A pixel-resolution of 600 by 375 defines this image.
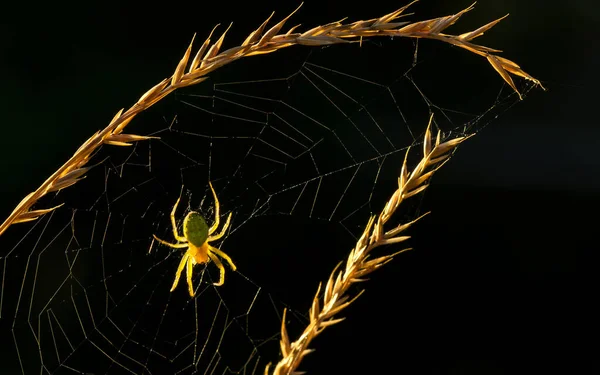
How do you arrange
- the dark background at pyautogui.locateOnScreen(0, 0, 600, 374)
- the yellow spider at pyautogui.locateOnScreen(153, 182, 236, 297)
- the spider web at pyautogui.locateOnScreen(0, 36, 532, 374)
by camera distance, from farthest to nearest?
the dark background at pyautogui.locateOnScreen(0, 0, 600, 374)
the spider web at pyautogui.locateOnScreen(0, 36, 532, 374)
the yellow spider at pyautogui.locateOnScreen(153, 182, 236, 297)

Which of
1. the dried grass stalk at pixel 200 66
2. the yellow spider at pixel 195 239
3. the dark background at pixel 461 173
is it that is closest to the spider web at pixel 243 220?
the dark background at pixel 461 173

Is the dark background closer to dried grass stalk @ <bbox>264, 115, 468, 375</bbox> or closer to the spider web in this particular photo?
the spider web

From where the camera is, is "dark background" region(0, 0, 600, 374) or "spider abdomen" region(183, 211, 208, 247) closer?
"spider abdomen" region(183, 211, 208, 247)

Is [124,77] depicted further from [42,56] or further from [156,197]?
[156,197]

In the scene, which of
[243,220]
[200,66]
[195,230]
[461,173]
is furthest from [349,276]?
[461,173]

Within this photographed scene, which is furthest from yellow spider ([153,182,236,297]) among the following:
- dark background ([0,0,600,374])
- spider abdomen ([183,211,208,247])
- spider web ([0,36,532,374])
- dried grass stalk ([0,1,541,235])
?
dark background ([0,0,600,374])

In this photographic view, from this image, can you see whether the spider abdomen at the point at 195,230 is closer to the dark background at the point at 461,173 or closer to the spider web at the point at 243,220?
the spider web at the point at 243,220

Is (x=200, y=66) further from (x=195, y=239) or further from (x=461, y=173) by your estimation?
(x=461, y=173)

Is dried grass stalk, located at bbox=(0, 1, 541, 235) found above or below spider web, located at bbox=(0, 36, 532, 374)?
above
